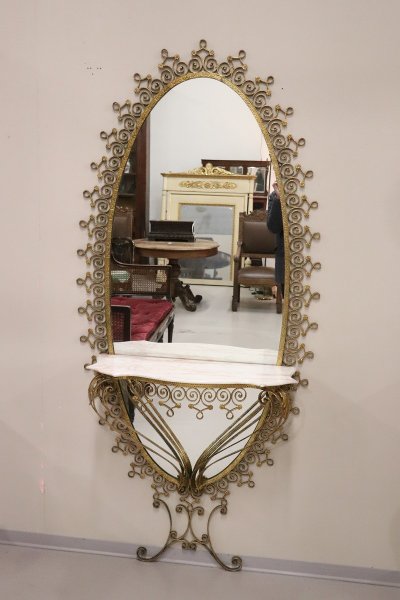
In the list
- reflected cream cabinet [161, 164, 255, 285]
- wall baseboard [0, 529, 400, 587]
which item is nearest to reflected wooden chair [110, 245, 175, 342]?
reflected cream cabinet [161, 164, 255, 285]

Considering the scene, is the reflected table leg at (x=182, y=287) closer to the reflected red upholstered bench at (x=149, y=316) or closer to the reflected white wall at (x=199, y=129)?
the reflected red upholstered bench at (x=149, y=316)

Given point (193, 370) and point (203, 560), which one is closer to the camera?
point (193, 370)

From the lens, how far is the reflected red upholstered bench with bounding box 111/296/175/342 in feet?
7.18

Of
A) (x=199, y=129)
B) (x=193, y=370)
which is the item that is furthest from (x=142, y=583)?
(x=199, y=129)

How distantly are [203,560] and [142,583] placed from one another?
0.81 feet

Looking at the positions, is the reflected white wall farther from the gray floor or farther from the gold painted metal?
the gray floor

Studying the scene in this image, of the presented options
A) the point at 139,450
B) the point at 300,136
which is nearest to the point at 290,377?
the point at 139,450

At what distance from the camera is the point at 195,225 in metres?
2.14

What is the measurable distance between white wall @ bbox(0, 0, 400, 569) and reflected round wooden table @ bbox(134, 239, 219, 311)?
25cm

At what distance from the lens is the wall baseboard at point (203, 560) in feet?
7.49

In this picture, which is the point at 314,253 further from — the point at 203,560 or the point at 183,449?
the point at 203,560
